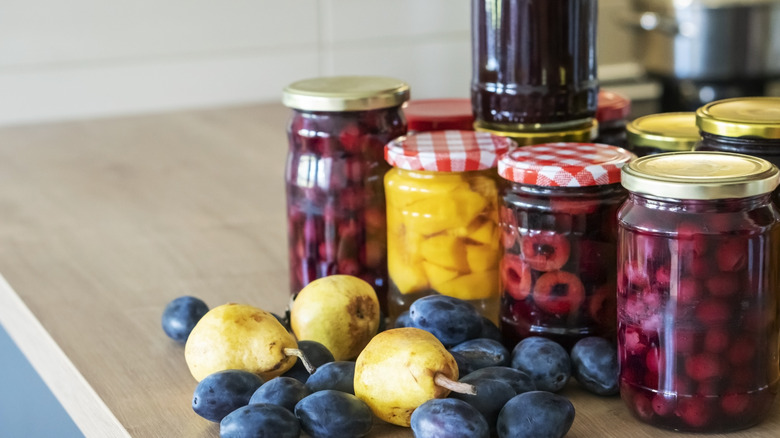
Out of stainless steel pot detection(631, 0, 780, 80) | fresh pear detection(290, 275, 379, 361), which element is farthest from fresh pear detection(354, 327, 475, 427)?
stainless steel pot detection(631, 0, 780, 80)

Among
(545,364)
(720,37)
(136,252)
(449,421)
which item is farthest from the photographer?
(720,37)

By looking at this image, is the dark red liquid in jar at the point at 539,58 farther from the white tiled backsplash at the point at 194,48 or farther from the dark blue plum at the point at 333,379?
the white tiled backsplash at the point at 194,48

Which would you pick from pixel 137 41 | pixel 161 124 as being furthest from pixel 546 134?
pixel 137 41

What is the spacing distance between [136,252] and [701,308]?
79 cm

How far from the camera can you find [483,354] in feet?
2.60

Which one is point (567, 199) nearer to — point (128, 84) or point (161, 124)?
point (161, 124)

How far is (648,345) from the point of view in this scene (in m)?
0.72

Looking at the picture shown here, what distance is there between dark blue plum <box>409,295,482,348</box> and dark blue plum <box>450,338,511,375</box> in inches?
0.8

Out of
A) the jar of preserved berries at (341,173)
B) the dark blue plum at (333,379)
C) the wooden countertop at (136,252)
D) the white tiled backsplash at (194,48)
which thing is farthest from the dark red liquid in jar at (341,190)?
the white tiled backsplash at (194,48)

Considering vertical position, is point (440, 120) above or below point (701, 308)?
above

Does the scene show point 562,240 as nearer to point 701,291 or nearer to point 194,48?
point 701,291

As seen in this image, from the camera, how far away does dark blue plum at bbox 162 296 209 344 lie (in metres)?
0.93

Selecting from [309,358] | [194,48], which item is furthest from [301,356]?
[194,48]

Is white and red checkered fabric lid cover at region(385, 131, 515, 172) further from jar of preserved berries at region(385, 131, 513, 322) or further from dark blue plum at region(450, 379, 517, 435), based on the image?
dark blue plum at region(450, 379, 517, 435)
